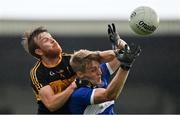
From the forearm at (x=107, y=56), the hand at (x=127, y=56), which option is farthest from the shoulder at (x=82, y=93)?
the hand at (x=127, y=56)

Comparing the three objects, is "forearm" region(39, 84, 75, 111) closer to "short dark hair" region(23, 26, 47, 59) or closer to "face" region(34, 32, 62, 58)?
"face" region(34, 32, 62, 58)

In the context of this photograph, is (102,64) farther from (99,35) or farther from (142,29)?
(99,35)

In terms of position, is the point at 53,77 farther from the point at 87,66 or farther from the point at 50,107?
the point at 87,66

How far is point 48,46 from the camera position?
885 centimetres

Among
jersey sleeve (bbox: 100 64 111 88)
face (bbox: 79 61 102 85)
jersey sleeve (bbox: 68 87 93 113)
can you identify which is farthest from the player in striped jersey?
jersey sleeve (bbox: 100 64 111 88)

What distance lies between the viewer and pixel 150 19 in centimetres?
883

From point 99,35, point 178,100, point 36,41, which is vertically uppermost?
point 36,41

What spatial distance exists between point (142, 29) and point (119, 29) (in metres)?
9.72

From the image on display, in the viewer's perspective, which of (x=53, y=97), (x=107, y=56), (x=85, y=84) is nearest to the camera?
(x=85, y=84)

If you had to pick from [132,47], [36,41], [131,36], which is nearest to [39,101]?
[36,41]

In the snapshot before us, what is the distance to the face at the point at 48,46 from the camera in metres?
8.84

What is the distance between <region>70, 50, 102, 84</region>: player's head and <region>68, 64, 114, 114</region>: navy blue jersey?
0.14 m

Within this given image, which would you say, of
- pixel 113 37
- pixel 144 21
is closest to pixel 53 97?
pixel 113 37

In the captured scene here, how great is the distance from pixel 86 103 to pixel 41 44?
38.7 inches
